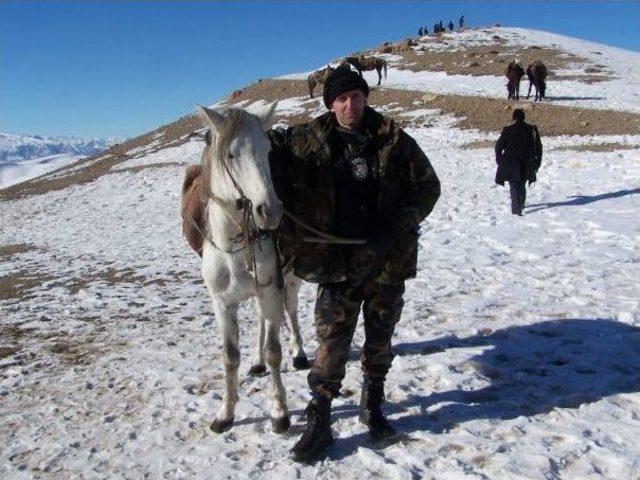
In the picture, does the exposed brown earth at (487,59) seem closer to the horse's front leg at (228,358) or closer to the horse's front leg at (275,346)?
the horse's front leg at (275,346)

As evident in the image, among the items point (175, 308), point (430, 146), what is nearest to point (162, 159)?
point (430, 146)

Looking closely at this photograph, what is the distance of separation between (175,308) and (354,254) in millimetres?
4918

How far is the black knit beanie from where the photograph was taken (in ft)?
11.4

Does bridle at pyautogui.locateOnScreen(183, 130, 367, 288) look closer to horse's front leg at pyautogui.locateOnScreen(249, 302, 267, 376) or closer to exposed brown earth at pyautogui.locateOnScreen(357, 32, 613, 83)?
horse's front leg at pyautogui.locateOnScreen(249, 302, 267, 376)

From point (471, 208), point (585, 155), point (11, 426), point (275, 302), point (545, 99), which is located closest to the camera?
point (275, 302)

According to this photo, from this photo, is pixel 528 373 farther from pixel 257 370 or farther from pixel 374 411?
pixel 257 370

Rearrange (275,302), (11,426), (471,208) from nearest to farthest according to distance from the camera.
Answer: (275,302) < (11,426) < (471,208)

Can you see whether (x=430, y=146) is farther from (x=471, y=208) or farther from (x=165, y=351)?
(x=165, y=351)

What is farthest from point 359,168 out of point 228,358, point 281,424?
point 281,424

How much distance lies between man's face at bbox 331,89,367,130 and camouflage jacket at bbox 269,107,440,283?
77mm

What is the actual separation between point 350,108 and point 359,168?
0.40 metres

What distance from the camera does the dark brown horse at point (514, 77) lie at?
80.7 ft

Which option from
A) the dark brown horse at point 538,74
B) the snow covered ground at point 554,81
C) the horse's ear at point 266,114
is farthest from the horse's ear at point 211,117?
the dark brown horse at point 538,74

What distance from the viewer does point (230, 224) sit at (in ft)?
12.9
